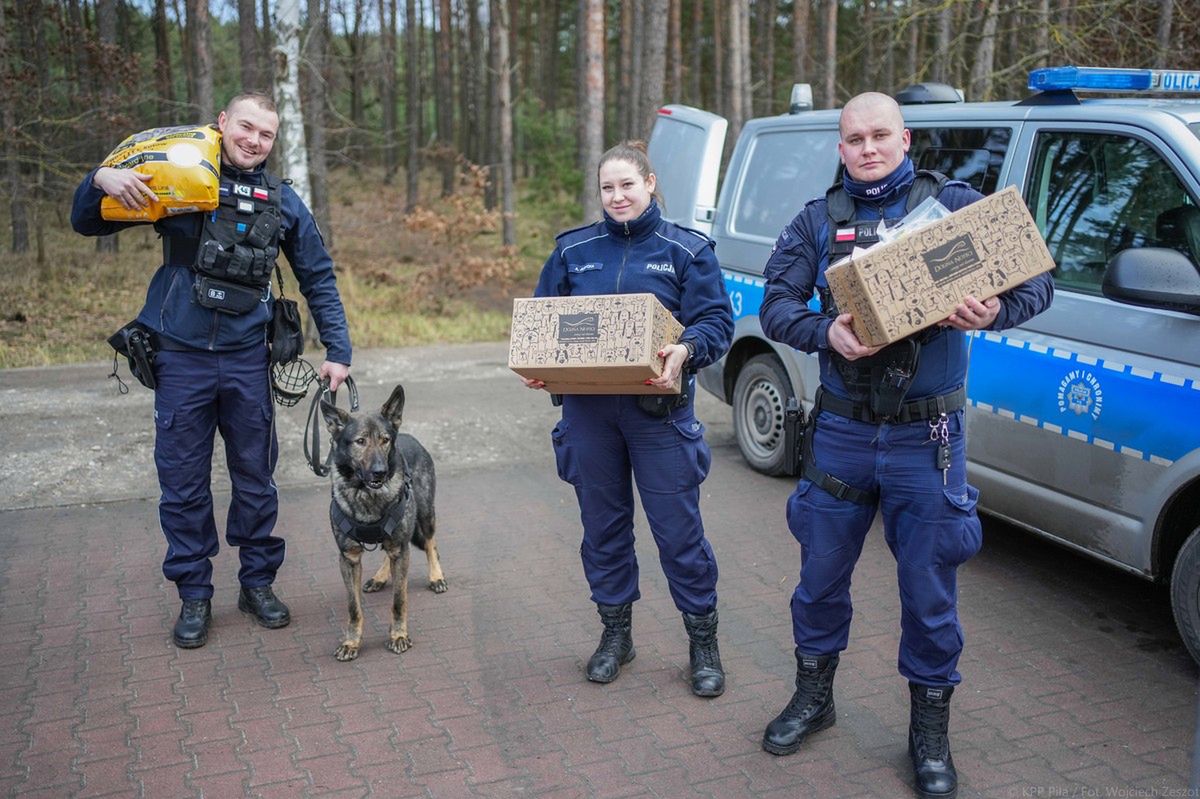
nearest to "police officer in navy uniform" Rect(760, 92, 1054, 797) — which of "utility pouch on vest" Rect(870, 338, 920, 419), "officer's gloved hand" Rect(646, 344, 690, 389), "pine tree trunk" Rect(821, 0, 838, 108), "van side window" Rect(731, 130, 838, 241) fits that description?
"utility pouch on vest" Rect(870, 338, 920, 419)

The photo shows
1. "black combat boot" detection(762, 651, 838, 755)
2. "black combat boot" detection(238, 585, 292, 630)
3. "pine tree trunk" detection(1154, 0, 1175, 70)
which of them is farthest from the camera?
"pine tree trunk" detection(1154, 0, 1175, 70)

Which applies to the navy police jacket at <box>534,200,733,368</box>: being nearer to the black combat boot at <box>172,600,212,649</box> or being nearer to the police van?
the police van

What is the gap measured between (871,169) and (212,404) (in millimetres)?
2942

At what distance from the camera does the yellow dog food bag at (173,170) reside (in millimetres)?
4090

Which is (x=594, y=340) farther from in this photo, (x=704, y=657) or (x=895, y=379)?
(x=704, y=657)

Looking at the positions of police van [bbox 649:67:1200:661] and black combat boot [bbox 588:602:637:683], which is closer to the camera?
police van [bbox 649:67:1200:661]

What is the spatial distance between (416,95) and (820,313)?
24.4 metres

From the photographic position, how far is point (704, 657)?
13.5ft

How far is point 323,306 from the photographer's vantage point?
4.68m

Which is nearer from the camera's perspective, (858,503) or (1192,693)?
(858,503)

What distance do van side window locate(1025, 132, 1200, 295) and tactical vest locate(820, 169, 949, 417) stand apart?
1500mm

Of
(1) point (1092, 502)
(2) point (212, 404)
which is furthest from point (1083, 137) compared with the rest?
(2) point (212, 404)

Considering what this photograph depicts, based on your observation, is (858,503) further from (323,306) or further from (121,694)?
(121,694)

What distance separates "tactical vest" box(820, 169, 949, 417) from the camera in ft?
10.5
